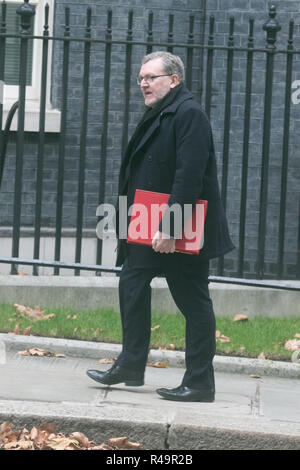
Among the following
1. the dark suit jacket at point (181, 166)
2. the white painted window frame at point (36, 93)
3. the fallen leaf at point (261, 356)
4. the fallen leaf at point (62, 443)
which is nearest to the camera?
the fallen leaf at point (62, 443)

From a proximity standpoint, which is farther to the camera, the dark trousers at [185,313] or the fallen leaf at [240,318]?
the fallen leaf at [240,318]

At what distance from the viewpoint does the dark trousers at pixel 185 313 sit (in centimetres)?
587

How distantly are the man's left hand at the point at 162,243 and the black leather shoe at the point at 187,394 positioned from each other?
79 cm

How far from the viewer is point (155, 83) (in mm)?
5816

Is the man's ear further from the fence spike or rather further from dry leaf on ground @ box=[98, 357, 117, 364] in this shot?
the fence spike

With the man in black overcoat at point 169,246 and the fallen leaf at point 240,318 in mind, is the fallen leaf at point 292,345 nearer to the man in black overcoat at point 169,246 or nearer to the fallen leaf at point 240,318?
the fallen leaf at point 240,318

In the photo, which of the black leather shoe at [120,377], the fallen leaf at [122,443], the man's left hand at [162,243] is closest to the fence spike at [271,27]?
the man's left hand at [162,243]

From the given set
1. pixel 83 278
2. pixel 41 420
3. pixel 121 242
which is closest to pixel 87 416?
pixel 41 420

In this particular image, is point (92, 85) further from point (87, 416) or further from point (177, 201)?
point (87, 416)

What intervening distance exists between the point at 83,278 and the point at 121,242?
2.15 metres

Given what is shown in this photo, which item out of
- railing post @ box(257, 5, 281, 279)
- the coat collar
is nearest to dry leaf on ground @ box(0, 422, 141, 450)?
the coat collar

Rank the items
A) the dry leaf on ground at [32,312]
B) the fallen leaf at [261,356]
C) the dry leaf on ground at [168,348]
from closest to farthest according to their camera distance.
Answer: the fallen leaf at [261,356] < the dry leaf on ground at [168,348] < the dry leaf on ground at [32,312]

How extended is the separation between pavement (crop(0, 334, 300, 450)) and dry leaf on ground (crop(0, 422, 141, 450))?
31mm
